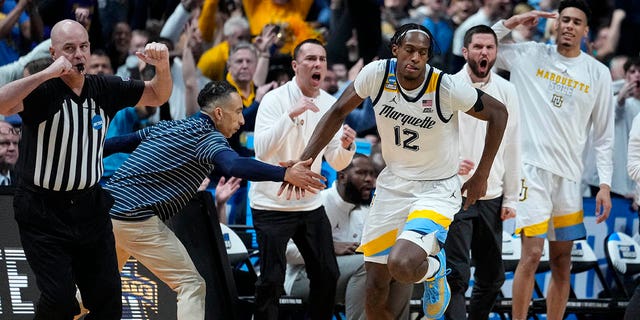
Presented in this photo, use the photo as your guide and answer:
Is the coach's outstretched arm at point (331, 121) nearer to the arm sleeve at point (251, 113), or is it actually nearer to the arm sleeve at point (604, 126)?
the arm sleeve at point (604, 126)

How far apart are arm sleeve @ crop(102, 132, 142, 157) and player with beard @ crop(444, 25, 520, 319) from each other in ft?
7.88

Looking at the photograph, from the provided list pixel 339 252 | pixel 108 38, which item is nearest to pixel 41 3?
pixel 108 38

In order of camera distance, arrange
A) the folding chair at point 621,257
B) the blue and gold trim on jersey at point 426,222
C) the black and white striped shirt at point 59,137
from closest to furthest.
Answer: the black and white striped shirt at point 59,137, the blue and gold trim on jersey at point 426,222, the folding chair at point 621,257

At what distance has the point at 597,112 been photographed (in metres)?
9.54

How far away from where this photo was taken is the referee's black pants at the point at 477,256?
878 cm

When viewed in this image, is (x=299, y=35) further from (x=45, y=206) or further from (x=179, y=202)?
(x=45, y=206)

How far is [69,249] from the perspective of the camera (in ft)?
22.5

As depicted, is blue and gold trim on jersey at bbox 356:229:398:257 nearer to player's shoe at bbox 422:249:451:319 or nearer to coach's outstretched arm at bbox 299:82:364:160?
player's shoe at bbox 422:249:451:319

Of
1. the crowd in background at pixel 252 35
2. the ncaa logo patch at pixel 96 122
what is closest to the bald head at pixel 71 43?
the ncaa logo patch at pixel 96 122

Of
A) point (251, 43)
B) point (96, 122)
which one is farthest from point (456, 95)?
point (251, 43)

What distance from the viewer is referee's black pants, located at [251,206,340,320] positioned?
8.87 metres

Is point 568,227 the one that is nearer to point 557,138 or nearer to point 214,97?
point 557,138

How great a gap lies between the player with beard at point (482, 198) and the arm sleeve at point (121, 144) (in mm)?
2401

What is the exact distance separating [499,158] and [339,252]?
1.61 meters
